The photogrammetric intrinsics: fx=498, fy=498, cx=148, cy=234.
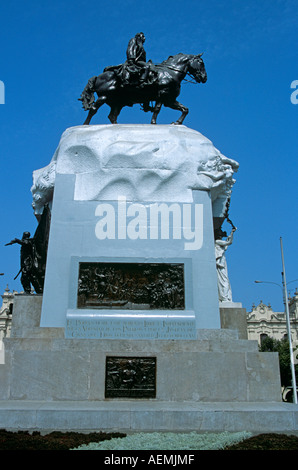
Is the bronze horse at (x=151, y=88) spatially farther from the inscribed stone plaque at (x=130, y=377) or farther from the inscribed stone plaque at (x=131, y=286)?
the inscribed stone plaque at (x=130, y=377)

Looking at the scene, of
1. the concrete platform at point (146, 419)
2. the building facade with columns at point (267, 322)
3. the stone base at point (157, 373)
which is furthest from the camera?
the building facade with columns at point (267, 322)

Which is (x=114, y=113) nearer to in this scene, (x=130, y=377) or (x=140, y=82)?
(x=140, y=82)

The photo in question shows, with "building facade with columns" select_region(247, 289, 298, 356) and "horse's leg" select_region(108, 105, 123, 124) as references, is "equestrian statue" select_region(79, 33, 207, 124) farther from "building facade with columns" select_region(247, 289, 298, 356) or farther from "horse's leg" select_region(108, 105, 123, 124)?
"building facade with columns" select_region(247, 289, 298, 356)

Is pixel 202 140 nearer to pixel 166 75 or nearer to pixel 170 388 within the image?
pixel 166 75

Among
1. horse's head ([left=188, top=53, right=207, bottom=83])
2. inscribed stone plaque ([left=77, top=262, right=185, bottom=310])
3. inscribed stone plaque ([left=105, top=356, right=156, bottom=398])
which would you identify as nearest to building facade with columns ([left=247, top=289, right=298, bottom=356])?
horse's head ([left=188, top=53, right=207, bottom=83])

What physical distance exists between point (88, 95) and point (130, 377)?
31.3ft

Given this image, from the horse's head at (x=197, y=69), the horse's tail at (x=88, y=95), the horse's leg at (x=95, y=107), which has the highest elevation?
the horse's head at (x=197, y=69)

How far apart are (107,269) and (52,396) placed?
3186mm

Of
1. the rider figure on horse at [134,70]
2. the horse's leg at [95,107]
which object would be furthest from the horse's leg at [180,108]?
the horse's leg at [95,107]

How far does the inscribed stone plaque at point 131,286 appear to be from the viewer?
11.6m

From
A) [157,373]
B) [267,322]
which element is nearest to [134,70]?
[157,373]

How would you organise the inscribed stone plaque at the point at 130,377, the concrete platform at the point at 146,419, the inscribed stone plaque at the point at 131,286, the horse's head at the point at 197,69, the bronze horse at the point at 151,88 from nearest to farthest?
the concrete platform at the point at 146,419, the inscribed stone plaque at the point at 130,377, the inscribed stone plaque at the point at 131,286, the bronze horse at the point at 151,88, the horse's head at the point at 197,69

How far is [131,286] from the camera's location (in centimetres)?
1170

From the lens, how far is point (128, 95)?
52.4 feet
